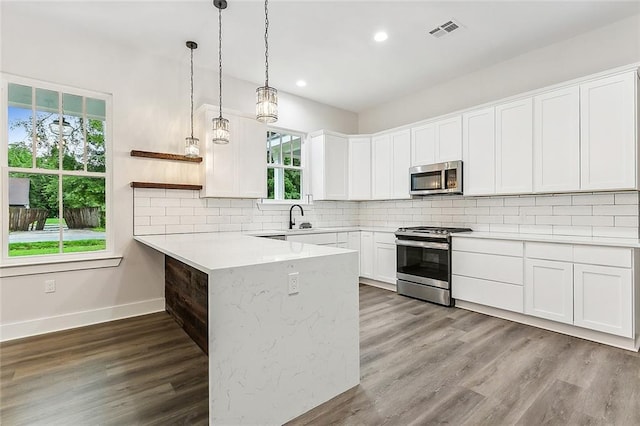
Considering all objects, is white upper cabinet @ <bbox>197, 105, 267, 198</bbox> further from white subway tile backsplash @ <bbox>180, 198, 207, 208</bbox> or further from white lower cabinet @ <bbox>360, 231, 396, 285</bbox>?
white lower cabinet @ <bbox>360, 231, 396, 285</bbox>

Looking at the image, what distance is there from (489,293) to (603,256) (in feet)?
3.56

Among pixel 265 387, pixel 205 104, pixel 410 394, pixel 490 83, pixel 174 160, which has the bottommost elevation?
pixel 410 394

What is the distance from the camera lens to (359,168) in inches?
209

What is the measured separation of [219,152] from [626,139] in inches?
160

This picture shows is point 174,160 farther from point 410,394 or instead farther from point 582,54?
point 582,54

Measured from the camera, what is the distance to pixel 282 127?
4.94 metres

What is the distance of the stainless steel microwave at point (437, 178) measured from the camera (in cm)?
405

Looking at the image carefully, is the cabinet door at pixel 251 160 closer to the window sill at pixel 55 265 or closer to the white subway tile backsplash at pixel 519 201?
the window sill at pixel 55 265

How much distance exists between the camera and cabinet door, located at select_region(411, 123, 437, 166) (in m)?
4.37

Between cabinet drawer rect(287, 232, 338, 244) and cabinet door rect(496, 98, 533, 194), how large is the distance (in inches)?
87.5

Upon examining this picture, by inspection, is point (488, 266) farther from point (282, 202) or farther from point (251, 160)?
point (251, 160)

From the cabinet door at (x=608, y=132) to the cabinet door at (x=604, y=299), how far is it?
79 cm

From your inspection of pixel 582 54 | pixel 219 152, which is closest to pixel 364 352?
pixel 219 152

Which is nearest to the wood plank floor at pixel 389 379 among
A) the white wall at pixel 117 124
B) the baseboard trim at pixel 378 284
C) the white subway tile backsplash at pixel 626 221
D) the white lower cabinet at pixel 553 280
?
the white lower cabinet at pixel 553 280
